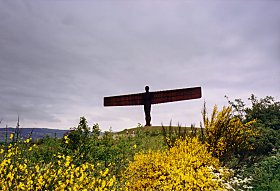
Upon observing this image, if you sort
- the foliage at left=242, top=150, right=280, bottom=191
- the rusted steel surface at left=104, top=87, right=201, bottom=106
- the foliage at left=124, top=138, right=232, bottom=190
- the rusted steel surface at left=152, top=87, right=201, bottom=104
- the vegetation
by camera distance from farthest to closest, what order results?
1. the rusted steel surface at left=152, top=87, right=201, bottom=104
2. the rusted steel surface at left=104, top=87, right=201, bottom=106
3. the foliage at left=242, top=150, right=280, bottom=191
4. the foliage at left=124, top=138, right=232, bottom=190
5. the vegetation

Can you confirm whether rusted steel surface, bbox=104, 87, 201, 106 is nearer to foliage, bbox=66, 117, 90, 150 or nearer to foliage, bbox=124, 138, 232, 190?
foliage, bbox=66, 117, 90, 150

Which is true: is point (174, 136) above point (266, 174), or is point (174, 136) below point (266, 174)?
above

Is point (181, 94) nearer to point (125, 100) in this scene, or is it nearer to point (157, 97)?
point (157, 97)

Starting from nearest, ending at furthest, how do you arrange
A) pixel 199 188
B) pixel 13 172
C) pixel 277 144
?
1. pixel 13 172
2. pixel 199 188
3. pixel 277 144

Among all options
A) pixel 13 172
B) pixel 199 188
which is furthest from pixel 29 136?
pixel 199 188

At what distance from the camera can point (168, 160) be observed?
26.5ft

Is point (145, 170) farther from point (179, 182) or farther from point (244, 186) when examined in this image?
point (244, 186)

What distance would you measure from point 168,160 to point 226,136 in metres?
4.55

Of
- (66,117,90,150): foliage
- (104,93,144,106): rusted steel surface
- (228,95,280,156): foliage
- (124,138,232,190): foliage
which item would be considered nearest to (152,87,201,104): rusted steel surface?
(104,93,144,106): rusted steel surface

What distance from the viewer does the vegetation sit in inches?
219

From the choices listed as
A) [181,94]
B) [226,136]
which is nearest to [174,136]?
[226,136]

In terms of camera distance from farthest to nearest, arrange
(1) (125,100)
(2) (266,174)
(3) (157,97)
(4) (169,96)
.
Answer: (1) (125,100), (4) (169,96), (3) (157,97), (2) (266,174)

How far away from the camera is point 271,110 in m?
15.2

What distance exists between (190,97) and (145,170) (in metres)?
16.6
